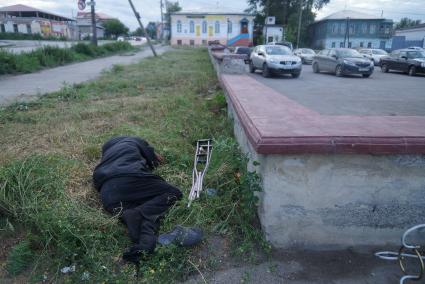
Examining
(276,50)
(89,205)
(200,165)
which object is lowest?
(89,205)

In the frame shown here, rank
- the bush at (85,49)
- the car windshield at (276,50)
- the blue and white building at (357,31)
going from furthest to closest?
the blue and white building at (357,31) → the bush at (85,49) → the car windshield at (276,50)

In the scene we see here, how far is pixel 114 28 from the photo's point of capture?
295 ft

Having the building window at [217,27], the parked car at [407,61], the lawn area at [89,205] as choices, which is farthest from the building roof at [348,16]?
the lawn area at [89,205]

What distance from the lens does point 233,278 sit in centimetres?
288

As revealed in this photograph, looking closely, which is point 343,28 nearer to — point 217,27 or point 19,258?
point 217,27

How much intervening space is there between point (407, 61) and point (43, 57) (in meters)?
21.2

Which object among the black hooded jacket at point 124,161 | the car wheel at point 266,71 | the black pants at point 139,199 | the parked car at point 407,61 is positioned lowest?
the black pants at point 139,199

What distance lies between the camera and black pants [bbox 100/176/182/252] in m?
3.33

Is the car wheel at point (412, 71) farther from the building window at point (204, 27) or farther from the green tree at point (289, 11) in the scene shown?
the building window at point (204, 27)

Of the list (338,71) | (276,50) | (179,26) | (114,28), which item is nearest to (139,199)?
(276,50)

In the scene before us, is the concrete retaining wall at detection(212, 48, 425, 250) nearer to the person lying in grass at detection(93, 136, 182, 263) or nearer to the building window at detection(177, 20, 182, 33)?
the person lying in grass at detection(93, 136, 182, 263)

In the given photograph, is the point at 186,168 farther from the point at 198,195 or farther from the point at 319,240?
the point at 319,240

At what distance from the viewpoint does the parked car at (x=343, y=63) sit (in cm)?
1675

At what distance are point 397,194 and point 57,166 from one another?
3.97 metres
